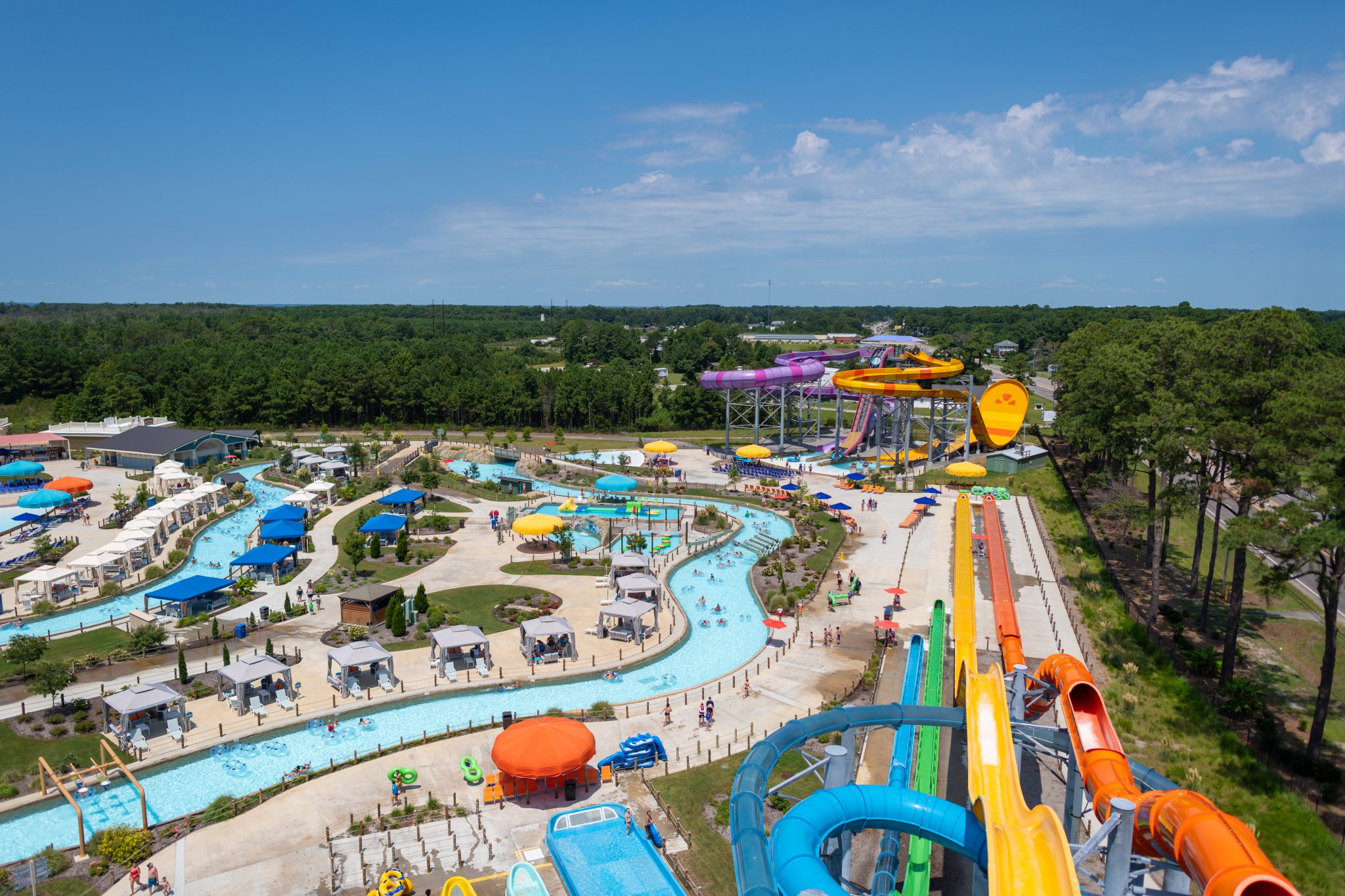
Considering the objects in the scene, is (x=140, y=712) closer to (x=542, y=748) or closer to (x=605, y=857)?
(x=542, y=748)

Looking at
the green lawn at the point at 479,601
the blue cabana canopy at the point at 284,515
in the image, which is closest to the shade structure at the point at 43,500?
the blue cabana canopy at the point at 284,515

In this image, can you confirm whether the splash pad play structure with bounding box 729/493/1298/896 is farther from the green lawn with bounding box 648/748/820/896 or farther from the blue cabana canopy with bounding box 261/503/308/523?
the blue cabana canopy with bounding box 261/503/308/523

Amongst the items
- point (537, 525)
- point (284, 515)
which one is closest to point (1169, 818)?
point (537, 525)

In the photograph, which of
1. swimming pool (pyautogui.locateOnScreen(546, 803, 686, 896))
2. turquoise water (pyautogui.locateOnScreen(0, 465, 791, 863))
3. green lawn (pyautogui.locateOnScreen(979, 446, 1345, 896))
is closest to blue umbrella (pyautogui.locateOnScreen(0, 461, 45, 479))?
turquoise water (pyautogui.locateOnScreen(0, 465, 791, 863))

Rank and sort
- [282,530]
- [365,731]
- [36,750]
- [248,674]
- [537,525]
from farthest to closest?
1. [282,530]
2. [537,525]
3. [248,674]
4. [365,731]
5. [36,750]

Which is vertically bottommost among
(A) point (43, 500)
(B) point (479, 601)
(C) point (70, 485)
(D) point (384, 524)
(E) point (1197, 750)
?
(E) point (1197, 750)

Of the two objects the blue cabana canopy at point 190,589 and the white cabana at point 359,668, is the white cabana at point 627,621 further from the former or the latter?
the blue cabana canopy at point 190,589
